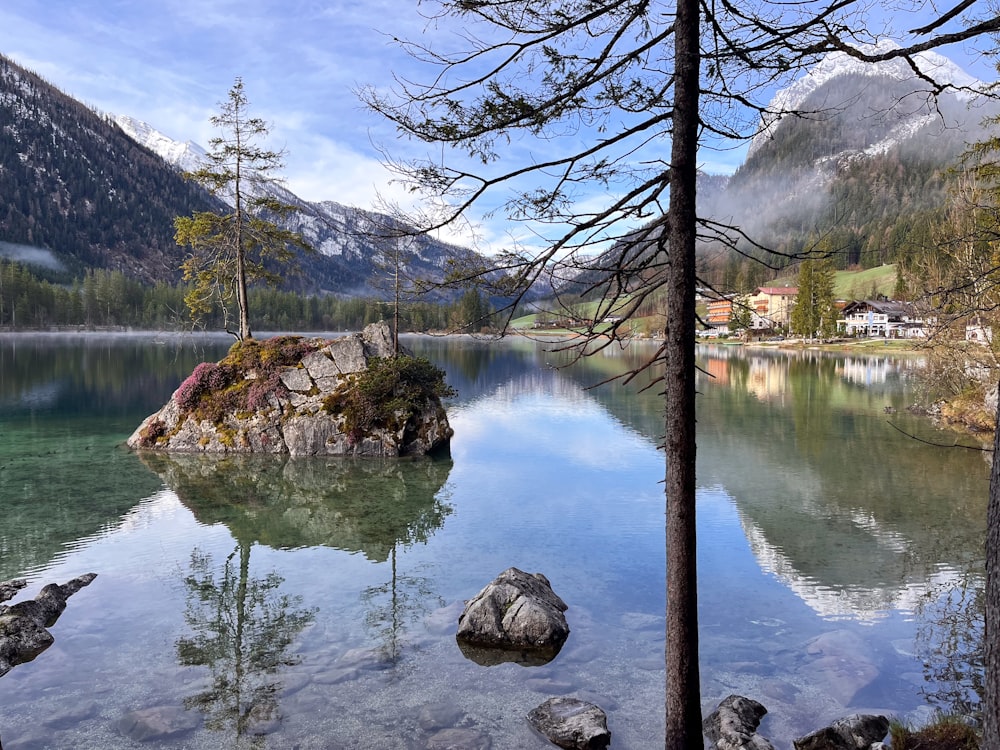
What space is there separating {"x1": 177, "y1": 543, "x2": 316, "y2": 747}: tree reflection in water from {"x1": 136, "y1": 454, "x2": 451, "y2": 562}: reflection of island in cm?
266

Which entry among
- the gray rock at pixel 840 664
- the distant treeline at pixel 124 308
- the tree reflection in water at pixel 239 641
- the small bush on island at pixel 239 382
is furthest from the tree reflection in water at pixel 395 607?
the distant treeline at pixel 124 308

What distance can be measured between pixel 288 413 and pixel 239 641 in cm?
1864

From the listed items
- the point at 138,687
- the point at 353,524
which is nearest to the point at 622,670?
the point at 138,687

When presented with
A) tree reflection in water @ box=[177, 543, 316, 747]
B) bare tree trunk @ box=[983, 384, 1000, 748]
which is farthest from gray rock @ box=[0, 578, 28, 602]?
bare tree trunk @ box=[983, 384, 1000, 748]

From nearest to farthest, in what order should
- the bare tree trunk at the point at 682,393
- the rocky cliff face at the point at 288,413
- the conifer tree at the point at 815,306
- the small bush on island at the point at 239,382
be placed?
the bare tree trunk at the point at 682,393 < the rocky cliff face at the point at 288,413 < the small bush on island at the point at 239,382 < the conifer tree at the point at 815,306

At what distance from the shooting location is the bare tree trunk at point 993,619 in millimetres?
4980

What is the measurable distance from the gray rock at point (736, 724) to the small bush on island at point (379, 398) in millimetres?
21127

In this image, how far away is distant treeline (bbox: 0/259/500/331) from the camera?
5384 inches

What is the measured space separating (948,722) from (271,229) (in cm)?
3389

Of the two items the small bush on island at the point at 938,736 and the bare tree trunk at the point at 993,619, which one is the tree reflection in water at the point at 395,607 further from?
the bare tree trunk at the point at 993,619

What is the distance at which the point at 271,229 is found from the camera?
34156 mm

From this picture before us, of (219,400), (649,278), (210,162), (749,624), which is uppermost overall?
(210,162)

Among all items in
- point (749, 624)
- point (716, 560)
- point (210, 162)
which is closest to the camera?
point (749, 624)

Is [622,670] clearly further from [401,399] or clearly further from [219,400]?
[219,400]
